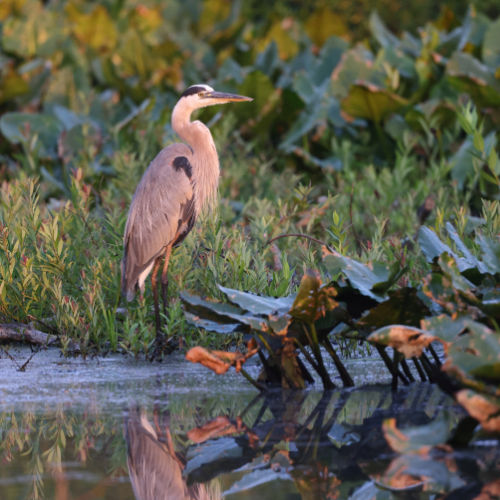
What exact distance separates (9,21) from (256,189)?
4.62 metres

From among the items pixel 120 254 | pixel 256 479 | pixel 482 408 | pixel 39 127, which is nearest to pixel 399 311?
pixel 482 408

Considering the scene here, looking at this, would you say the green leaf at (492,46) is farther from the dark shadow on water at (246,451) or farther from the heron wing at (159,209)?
the dark shadow on water at (246,451)

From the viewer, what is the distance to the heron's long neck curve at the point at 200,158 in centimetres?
568

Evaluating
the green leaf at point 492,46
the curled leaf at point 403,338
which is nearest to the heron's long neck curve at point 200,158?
the curled leaf at point 403,338

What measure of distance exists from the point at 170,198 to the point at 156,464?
2.63 meters

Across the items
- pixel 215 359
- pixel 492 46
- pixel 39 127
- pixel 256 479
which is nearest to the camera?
pixel 256 479

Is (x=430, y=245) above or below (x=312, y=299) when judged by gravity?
above

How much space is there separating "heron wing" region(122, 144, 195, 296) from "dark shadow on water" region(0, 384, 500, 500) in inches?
57.9

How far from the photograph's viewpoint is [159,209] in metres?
5.42

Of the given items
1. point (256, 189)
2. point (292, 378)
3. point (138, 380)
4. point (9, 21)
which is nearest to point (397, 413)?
point (292, 378)

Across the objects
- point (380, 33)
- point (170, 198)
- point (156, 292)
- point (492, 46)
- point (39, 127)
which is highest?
point (492, 46)

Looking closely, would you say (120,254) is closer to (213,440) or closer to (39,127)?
(213,440)

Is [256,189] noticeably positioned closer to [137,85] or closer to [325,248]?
[137,85]

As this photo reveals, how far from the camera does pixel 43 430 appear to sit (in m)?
3.44
